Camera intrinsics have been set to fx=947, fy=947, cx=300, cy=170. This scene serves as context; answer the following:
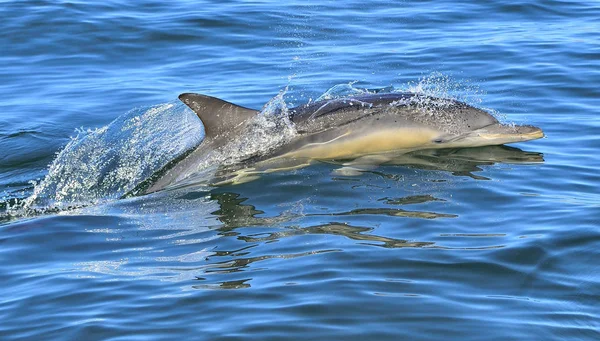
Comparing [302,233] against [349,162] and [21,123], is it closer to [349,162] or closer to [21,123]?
[349,162]

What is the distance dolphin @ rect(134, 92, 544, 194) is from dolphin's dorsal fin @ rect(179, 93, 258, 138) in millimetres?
11

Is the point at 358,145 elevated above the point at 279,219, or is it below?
above

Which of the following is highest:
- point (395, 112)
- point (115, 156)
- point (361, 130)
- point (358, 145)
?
point (395, 112)

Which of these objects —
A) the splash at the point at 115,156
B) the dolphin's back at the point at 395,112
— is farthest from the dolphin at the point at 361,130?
the splash at the point at 115,156

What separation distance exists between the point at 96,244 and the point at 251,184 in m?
2.04

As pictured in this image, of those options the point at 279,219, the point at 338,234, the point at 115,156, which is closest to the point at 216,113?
the point at 279,219

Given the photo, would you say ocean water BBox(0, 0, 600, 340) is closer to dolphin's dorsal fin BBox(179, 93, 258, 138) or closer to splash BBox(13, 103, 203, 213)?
splash BBox(13, 103, 203, 213)

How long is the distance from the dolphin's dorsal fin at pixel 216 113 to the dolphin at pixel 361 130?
0.04 feet

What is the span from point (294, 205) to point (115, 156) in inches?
136

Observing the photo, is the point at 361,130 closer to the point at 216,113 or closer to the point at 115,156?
the point at 216,113

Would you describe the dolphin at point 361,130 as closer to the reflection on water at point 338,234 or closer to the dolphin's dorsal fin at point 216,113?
the dolphin's dorsal fin at point 216,113

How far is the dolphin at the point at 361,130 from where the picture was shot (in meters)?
10.3

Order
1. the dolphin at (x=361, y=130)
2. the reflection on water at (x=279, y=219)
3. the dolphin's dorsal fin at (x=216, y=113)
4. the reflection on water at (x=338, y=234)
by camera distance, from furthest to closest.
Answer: the dolphin at (x=361, y=130) → the dolphin's dorsal fin at (x=216, y=113) → the reflection on water at (x=338, y=234) → the reflection on water at (x=279, y=219)

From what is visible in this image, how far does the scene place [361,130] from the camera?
10.5m
